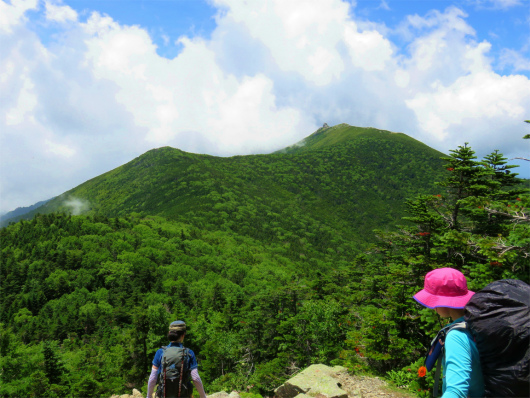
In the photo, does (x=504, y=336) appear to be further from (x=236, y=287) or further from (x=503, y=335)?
(x=236, y=287)

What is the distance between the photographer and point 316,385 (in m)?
8.87

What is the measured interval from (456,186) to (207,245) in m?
144

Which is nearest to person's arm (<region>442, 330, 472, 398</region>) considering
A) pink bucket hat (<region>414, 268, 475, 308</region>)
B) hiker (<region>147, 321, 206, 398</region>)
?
pink bucket hat (<region>414, 268, 475, 308</region>)

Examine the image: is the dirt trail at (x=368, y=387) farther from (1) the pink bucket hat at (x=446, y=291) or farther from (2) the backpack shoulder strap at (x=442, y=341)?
(1) the pink bucket hat at (x=446, y=291)

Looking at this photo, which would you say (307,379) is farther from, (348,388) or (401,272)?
(401,272)

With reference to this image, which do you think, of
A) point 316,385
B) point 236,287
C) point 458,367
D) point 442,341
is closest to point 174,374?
point 442,341

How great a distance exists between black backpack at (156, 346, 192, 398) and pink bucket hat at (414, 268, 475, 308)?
4070mm

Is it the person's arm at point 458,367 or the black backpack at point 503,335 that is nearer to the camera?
the black backpack at point 503,335

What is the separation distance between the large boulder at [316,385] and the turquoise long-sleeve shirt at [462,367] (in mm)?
7161

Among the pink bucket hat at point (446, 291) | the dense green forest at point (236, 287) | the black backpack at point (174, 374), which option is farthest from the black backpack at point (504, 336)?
the dense green forest at point (236, 287)

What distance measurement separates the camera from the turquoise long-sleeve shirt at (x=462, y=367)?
214cm

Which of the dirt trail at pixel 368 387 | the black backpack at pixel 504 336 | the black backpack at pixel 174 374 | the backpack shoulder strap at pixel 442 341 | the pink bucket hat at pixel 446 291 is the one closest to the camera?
the black backpack at pixel 504 336

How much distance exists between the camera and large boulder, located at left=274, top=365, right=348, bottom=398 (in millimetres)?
8398

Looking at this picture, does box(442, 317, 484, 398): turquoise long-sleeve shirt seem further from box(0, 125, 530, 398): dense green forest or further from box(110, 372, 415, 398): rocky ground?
box(110, 372, 415, 398): rocky ground
